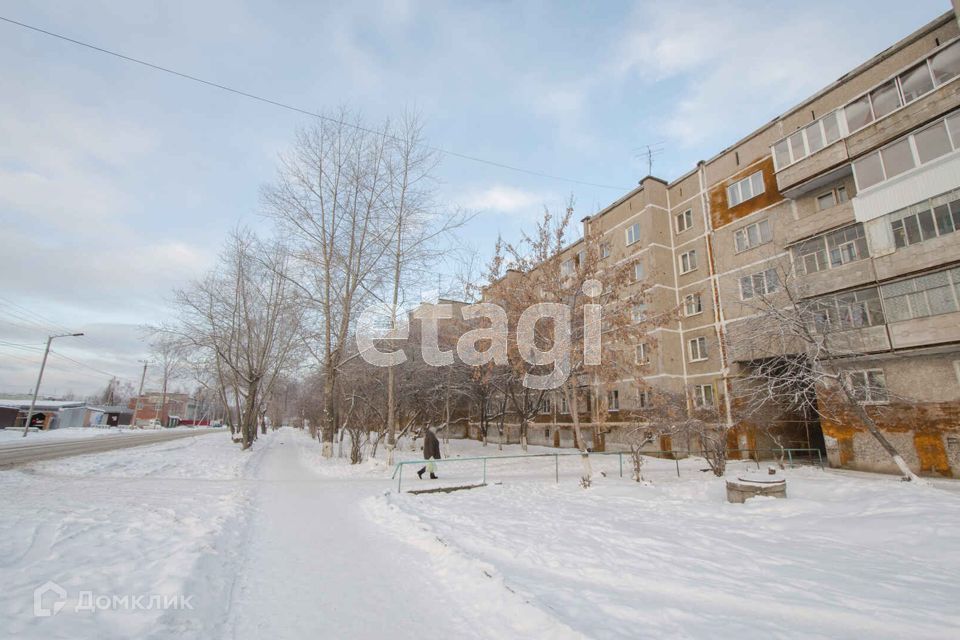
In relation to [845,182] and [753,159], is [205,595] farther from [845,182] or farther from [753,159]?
[753,159]

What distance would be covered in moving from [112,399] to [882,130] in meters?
149

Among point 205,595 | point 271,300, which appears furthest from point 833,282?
point 271,300

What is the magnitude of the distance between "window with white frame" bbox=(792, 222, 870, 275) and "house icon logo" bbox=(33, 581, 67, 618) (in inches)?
974

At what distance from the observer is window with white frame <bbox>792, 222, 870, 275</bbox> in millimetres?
18156

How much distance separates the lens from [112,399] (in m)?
110

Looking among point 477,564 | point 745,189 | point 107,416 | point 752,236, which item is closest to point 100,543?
point 477,564

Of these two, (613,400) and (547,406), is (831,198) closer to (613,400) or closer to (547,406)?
(613,400)

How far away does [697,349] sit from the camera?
84.5 ft

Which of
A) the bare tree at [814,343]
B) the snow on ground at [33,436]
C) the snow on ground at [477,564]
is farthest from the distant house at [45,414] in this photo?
the bare tree at [814,343]

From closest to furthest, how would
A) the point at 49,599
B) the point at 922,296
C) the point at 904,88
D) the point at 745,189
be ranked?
the point at 49,599 → the point at 922,296 → the point at 904,88 → the point at 745,189

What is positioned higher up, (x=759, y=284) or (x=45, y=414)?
(x=759, y=284)

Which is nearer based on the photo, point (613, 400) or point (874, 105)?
point (874, 105)

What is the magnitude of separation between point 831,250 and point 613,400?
1403 cm

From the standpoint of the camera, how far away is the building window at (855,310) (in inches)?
676
